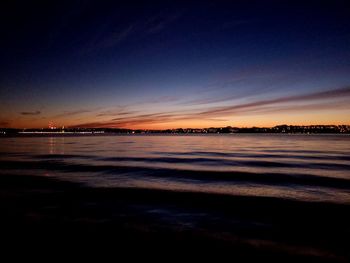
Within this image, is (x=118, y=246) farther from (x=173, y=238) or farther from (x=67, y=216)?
(x=67, y=216)

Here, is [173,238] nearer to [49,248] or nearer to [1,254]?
[49,248]

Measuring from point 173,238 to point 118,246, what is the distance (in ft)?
3.92

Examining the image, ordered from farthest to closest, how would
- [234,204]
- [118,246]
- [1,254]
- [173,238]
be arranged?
[234,204] → [173,238] → [118,246] → [1,254]

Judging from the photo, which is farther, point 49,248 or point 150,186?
point 150,186

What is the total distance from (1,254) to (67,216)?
2277mm

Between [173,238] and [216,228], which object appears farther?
[216,228]

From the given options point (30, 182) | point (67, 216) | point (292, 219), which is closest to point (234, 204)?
point (292, 219)

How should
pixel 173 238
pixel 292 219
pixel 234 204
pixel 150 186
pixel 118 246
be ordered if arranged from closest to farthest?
pixel 118 246, pixel 173 238, pixel 292 219, pixel 234 204, pixel 150 186

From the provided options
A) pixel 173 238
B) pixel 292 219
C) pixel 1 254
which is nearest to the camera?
pixel 1 254

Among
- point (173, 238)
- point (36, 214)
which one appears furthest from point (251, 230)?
point (36, 214)

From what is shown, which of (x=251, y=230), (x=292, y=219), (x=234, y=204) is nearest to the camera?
(x=251, y=230)

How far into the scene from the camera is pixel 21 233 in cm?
598

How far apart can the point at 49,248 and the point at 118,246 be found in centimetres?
136

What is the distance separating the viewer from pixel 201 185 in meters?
11.8
